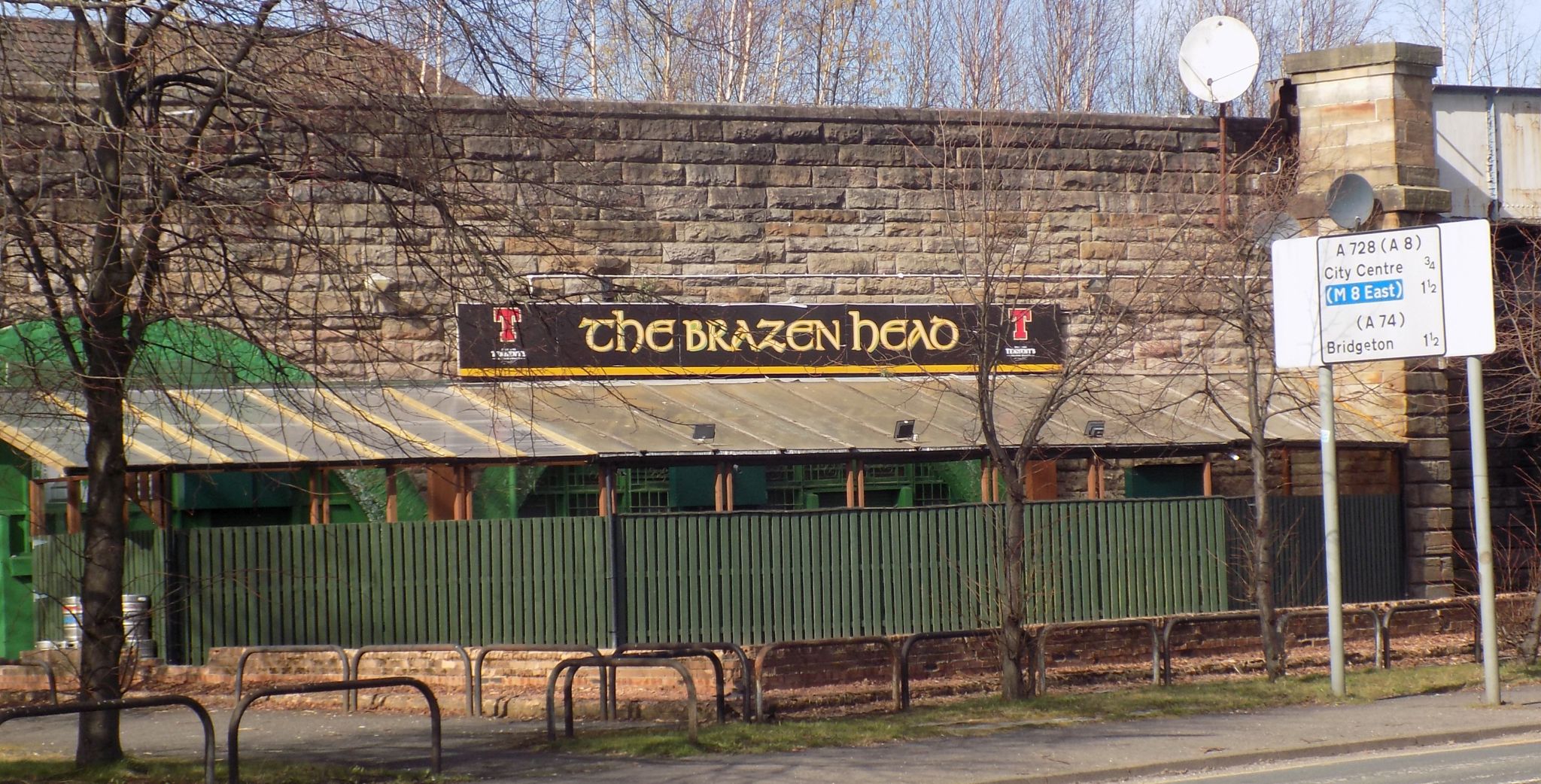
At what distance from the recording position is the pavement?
419 inches

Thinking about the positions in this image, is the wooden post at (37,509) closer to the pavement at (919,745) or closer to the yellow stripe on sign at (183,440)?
the yellow stripe on sign at (183,440)

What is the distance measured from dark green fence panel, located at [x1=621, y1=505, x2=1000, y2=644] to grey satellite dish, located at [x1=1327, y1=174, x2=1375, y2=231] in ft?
18.0

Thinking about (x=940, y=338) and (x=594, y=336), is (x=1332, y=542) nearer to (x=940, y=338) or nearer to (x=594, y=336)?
(x=940, y=338)

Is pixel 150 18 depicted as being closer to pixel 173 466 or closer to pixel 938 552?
pixel 173 466

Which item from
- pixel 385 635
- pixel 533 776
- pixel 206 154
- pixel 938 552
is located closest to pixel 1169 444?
pixel 938 552

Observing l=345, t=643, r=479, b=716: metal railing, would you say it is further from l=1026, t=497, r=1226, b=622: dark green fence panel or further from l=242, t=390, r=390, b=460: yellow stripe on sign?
l=1026, t=497, r=1226, b=622: dark green fence panel

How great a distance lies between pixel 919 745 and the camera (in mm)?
11906

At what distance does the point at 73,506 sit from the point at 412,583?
355cm

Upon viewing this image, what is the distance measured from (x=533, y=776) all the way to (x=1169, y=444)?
1044 centimetres

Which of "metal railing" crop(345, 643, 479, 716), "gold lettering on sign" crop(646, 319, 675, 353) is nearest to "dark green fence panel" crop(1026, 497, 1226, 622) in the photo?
"gold lettering on sign" crop(646, 319, 675, 353)

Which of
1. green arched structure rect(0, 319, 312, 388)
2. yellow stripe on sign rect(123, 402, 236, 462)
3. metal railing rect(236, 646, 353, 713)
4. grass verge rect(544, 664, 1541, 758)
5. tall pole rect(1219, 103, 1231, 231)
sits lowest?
grass verge rect(544, 664, 1541, 758)

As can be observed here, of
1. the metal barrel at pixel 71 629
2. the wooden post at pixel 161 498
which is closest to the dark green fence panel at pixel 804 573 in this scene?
the wooden post at pixel 161 498

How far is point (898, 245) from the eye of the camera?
2062 cm

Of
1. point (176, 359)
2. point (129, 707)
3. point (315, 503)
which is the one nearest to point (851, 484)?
point (315, 503)
